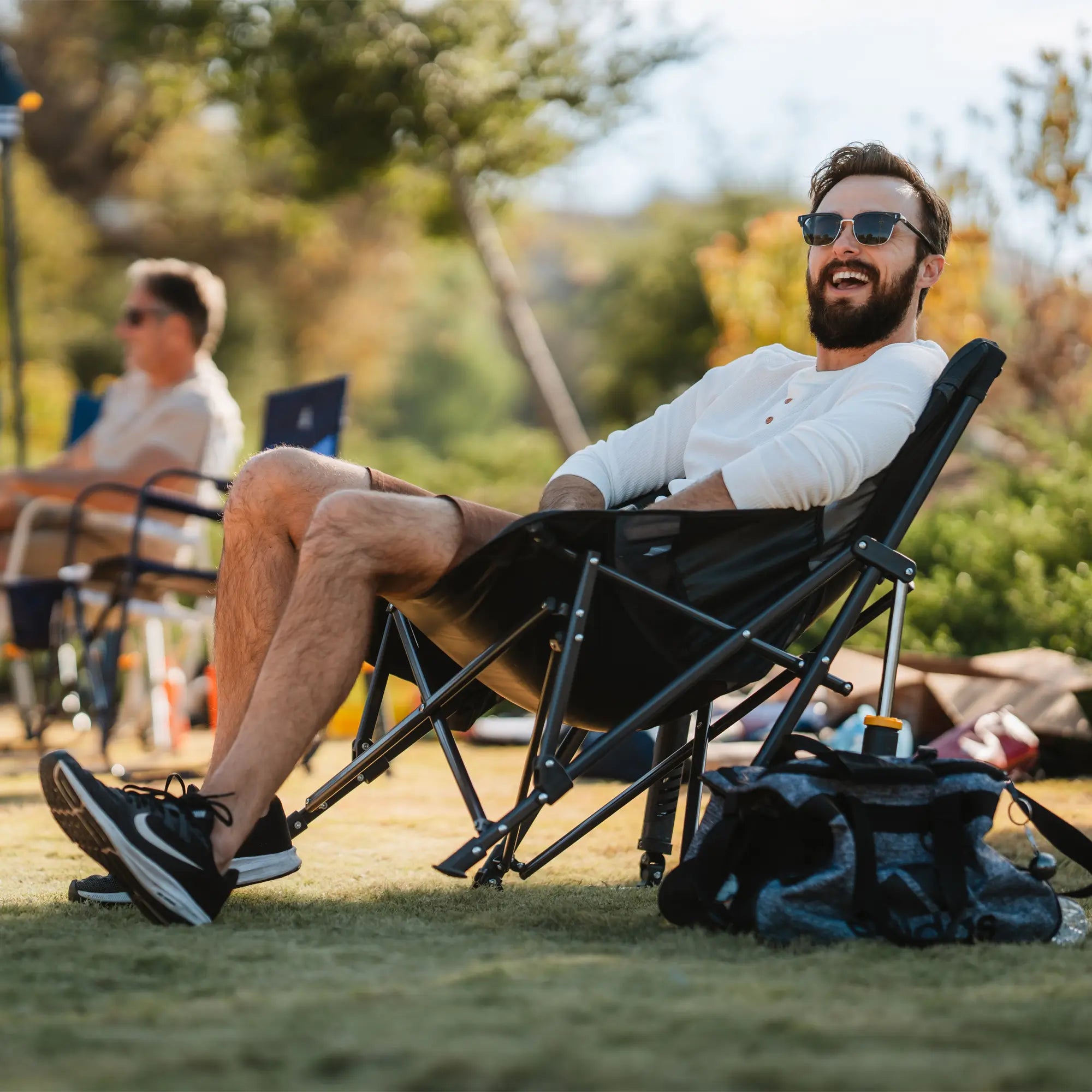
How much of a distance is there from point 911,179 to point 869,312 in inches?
10.6

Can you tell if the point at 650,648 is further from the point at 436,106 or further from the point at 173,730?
the point at 436,106

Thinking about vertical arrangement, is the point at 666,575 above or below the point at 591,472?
below

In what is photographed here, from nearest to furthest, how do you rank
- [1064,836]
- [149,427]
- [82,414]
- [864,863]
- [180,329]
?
[864,863] → [1064,836] → [149,427] → [180,329] → [82,414]

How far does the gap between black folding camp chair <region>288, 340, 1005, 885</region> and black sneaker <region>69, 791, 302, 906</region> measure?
4.2 inches

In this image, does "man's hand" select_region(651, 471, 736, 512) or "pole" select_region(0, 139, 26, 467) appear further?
"pole" select_region(0, 139, 26, 467)

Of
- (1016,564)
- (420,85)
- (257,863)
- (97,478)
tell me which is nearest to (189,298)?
(97,478)

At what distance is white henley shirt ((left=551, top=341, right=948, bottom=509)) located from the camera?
2.28m

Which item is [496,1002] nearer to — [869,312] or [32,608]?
[869,312]

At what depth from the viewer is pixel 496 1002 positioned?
1.57 metres

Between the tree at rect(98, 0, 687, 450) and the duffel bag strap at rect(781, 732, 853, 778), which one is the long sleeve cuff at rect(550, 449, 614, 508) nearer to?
the duffel bag strap at rect(781, 732, 853, 778)

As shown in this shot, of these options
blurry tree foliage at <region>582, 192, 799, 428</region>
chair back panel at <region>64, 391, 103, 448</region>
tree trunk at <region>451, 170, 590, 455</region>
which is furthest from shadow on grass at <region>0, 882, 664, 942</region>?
blurry tree foliage at <region>582, 192, 799, 428</region>

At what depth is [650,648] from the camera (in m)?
2.29

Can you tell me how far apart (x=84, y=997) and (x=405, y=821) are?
6.37 ft

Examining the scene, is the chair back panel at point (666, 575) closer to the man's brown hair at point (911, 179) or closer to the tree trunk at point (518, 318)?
the man's brown hair at point (911, 179)
